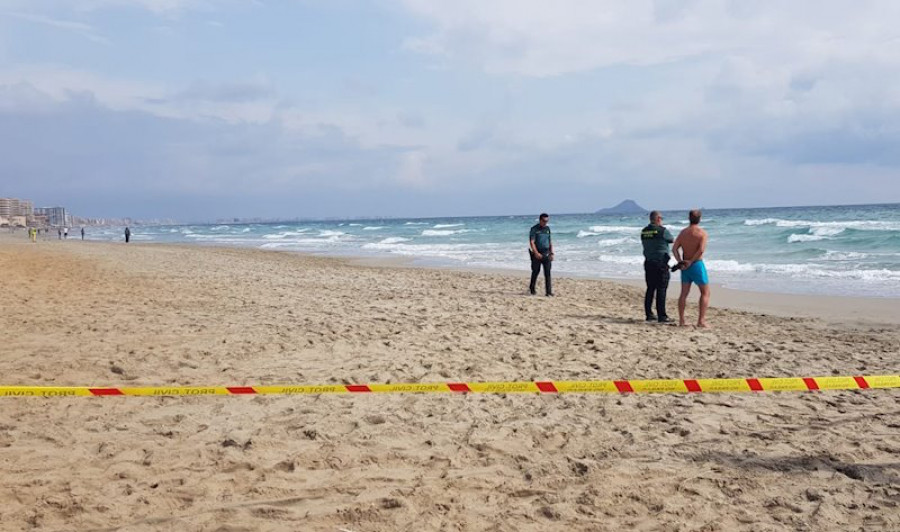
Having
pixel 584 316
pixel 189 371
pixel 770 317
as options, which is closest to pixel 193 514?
pixel 189 371

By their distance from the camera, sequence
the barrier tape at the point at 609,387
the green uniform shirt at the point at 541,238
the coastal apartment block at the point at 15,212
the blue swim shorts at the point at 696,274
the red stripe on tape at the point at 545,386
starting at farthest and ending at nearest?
the coastal apartment block at the point at 15,212, the green uniform shirt at the point at 541,238, the blue swim shorts at the point at 696,274, the red stripe on tape at the point at 545,386, the barrier tape at the point at 609,387

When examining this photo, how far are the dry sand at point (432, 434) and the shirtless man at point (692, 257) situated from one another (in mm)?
527

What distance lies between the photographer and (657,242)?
916 cm

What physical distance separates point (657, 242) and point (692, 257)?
584 mm

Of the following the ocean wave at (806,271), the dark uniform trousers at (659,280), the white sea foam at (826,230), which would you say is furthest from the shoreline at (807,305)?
the white sea foam at (826,230)

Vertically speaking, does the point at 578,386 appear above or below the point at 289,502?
above

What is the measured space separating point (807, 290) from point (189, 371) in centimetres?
1239

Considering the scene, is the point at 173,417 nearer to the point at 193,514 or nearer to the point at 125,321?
the point at 193,514

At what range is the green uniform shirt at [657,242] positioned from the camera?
9.12m

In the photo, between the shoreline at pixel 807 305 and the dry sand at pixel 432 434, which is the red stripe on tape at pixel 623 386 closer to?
the dry sand at pixel 432 434

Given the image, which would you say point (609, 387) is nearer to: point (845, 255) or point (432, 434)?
point (432, 434)

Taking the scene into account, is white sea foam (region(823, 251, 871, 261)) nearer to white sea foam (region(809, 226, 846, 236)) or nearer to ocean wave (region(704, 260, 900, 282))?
ocean wave (region(704, 260, 900, 282))

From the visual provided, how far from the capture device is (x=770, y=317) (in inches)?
402

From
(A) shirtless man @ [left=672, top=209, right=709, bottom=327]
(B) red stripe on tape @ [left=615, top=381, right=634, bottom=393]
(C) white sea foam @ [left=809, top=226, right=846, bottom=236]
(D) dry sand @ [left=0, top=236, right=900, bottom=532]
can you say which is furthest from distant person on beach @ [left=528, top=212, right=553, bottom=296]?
(C) white sea foam @ [left=809, top=226, right=846, bottom=236]
